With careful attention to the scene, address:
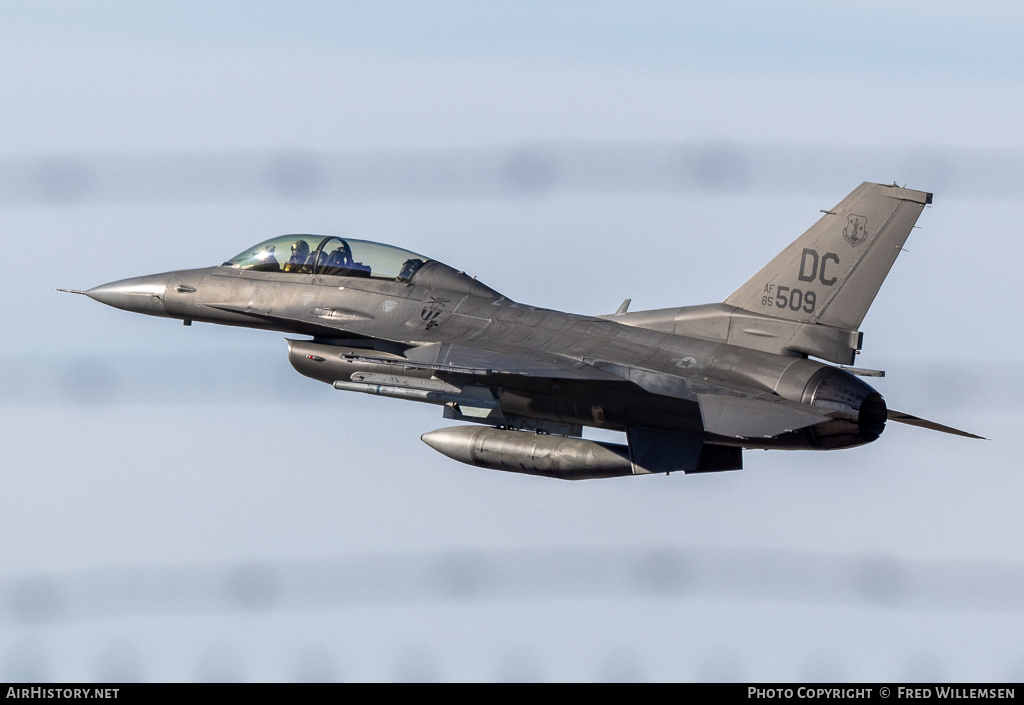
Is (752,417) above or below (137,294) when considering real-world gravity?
below

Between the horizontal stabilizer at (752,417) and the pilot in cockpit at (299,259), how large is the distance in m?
7.97

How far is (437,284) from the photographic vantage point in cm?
3006

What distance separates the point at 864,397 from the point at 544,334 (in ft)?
16.7

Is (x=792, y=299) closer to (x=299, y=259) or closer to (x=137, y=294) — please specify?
(x=299, y=259)

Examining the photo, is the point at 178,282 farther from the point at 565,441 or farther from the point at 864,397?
the point at 864,397

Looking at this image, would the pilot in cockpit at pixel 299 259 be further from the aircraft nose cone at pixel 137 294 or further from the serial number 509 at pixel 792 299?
the serial number 509 at pixel 792 299

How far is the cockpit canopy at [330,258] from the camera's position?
100 feet

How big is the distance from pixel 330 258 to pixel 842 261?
858cm

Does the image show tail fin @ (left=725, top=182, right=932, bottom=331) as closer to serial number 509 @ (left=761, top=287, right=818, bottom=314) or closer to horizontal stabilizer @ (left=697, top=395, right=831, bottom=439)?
serial number 509 @ (left=761, top=287, right=818, bottom=314)

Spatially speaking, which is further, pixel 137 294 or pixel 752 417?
pixel 137 294

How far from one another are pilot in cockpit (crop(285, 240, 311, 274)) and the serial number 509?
25.7 feet

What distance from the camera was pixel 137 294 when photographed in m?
31.8

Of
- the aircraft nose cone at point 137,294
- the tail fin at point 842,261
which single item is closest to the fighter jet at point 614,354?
the tail fin at point 842,261

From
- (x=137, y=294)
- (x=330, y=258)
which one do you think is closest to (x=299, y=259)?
(x=330, y=258)
